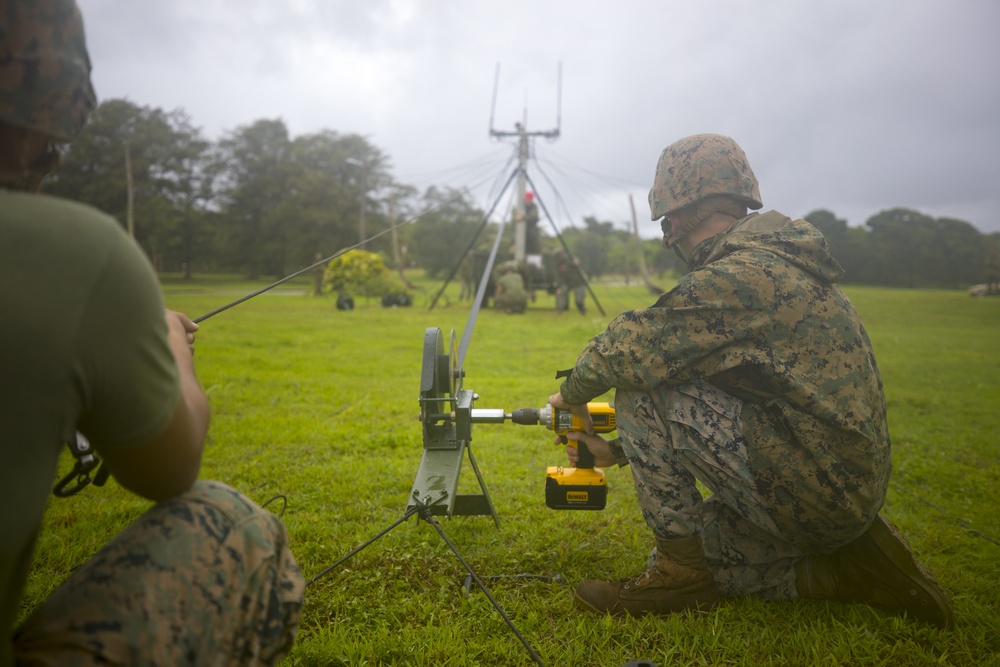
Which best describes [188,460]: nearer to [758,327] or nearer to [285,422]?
[758,327]

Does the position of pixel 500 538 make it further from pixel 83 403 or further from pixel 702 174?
pixel 83 403

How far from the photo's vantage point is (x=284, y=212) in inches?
1711

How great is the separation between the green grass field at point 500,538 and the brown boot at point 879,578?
0.06 meters

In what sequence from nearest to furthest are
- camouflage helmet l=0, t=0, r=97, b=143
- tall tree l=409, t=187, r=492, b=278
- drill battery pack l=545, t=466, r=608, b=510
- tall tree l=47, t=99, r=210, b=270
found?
camouflage helmet l=0, t=0, r=97, b=143 → drill battery pack l=545, t=466, r=608, b=510 → tall tree l=47, t=99, r=210, b=270 → tall tree l=409, t=187, r=492, b=278

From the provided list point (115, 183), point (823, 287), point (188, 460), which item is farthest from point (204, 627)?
point (115, 183)

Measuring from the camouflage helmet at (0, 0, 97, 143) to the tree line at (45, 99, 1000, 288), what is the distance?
83.3ft

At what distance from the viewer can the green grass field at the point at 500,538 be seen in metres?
2.36

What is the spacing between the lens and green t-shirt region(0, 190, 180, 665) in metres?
0.95

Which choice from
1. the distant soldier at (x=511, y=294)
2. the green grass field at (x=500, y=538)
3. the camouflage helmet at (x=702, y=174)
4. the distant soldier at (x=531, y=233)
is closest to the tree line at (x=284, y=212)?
the distant soldier at (x=531, y=233)

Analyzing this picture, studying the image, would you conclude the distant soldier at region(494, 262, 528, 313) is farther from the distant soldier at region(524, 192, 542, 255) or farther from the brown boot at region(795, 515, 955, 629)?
the brown boot at region(795, 515, 955, 629)

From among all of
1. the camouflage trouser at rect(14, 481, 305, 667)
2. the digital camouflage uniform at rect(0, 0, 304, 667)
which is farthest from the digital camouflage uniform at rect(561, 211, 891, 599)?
the digital camouflage uniform at rect(0, 0, 304, 667)

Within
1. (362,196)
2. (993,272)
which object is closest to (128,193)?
(362,196)

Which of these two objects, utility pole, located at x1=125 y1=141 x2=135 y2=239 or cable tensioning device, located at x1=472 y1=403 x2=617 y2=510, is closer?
cable tensioning device, located at x1=472 y1=403 x2=617 y2=510

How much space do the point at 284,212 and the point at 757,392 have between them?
149 feet
